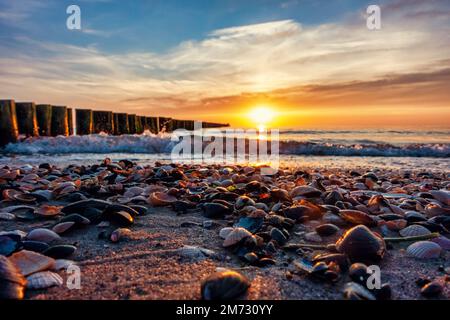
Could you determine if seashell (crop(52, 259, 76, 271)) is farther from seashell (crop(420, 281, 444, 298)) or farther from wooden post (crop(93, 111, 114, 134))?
wooden post (crop(93, 111, 114, 134))

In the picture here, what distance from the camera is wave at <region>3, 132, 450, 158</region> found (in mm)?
11133

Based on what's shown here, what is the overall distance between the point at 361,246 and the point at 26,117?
44.1 ft

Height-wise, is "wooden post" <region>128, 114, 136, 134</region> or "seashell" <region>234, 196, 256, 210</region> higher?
"wooden post" <region>128, 114, 136, 134</region>

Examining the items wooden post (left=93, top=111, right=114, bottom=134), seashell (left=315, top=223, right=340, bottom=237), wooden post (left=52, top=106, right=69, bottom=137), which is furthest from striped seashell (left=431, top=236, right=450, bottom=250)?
wooden post (left=93, top=111, right=114, bottom=134)

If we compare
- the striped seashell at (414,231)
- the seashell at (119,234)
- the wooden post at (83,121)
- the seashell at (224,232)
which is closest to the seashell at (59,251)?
the seashell at (119,234)

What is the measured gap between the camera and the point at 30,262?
68.2 inches

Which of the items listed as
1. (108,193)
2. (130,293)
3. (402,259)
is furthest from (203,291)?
(108,193)

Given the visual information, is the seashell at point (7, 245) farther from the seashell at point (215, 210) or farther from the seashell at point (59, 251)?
the seashell at point (215, 210)

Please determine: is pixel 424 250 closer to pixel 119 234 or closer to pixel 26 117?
pixel 119 234

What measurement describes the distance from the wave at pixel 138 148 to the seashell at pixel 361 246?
10.4 meters

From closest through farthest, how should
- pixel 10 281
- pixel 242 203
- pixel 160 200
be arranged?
pixel 10 281
pixel 242 203
pixel 160 200

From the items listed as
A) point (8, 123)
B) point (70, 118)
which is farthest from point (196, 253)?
point (70, 118)

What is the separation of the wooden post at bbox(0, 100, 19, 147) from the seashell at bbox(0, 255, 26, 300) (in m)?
11.9
